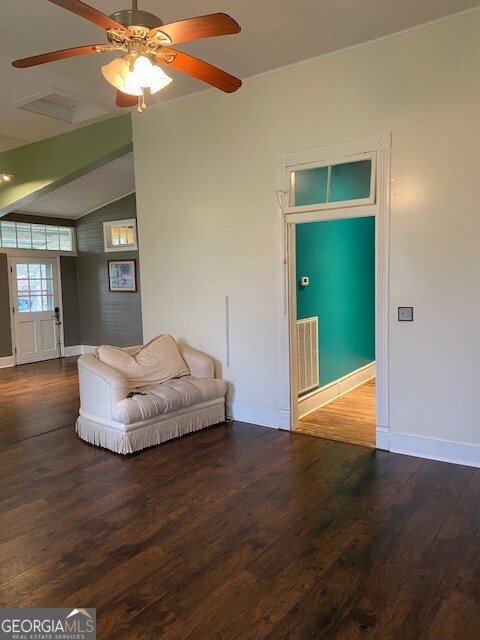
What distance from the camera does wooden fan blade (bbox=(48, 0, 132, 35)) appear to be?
6.31 ft

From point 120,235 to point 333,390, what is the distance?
17.0 ft

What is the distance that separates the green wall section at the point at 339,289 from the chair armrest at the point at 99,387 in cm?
189

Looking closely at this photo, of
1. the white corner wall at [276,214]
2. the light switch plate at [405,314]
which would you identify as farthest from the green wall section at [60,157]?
the light switch plate at [405,314]

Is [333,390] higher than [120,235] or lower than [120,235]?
lower

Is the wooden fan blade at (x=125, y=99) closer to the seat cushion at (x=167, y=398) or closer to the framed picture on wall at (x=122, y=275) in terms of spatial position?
the seat cushion at (x=167, y=398)

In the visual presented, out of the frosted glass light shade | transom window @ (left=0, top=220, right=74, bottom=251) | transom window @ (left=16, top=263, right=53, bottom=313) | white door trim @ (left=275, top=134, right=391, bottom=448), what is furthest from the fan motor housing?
transom window @ (left=16, top=263, right=53, bottom=313)

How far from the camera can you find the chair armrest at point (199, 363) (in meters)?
4.55

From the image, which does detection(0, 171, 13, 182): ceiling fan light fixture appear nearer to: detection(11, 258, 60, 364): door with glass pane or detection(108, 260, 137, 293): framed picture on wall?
detection(11, 258, 60, 364): door with glass pane

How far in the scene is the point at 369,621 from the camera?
189cm

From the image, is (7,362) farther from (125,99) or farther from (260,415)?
(125,99)

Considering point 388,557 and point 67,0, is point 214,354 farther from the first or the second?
point 67,0

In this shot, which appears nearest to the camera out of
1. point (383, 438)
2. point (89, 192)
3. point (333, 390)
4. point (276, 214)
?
point (383, 438)

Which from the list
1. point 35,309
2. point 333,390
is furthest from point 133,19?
point 35,309

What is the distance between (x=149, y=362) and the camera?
14.3 feet
